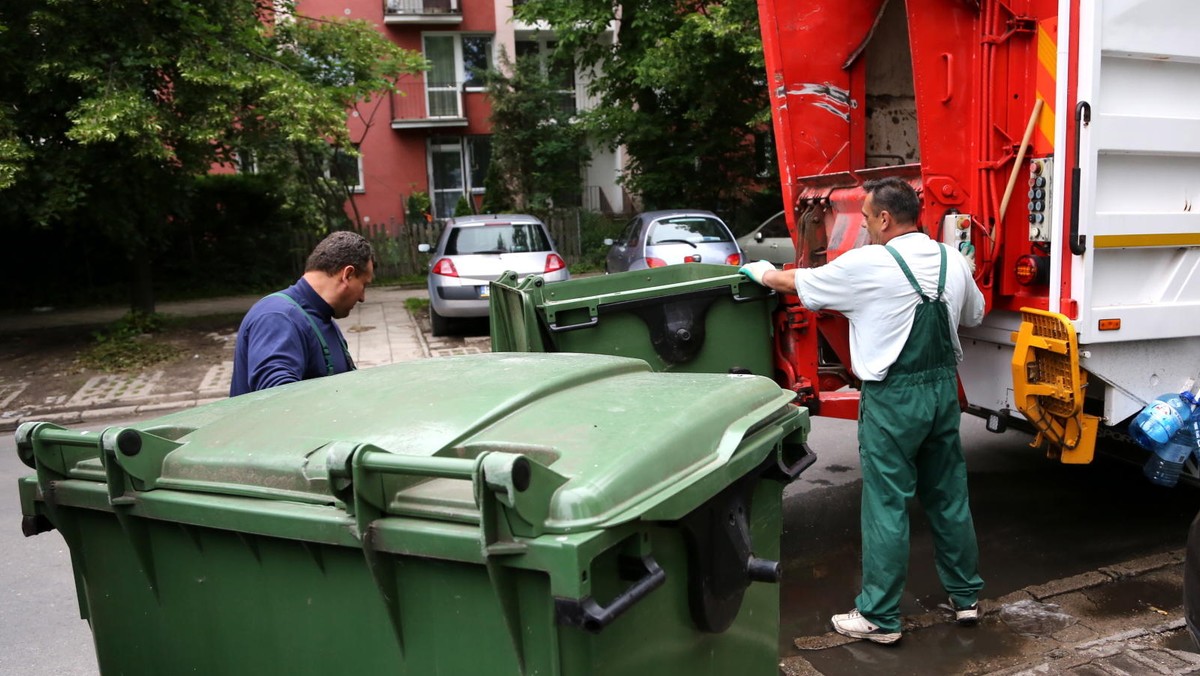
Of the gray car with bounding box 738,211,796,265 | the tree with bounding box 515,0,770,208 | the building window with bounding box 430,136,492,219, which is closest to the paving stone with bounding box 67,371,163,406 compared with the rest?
the gray car with bounding box 738,211,796,265

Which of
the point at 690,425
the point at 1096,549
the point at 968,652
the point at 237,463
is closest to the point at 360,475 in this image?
the point at 237,463

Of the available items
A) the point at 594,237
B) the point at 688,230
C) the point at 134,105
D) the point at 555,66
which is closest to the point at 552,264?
the point at 688,230

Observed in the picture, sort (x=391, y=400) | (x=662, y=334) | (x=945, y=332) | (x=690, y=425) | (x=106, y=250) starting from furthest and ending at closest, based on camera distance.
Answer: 1. (x=106, y=250)
2. (x=662, y=334)
3. (x=945, y=332)
4. (x=391, y=400)
5. (x=690, y=425)

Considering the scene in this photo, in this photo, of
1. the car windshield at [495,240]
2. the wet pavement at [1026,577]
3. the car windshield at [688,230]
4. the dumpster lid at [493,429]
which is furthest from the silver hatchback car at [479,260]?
the dumpster lid at [493,429]

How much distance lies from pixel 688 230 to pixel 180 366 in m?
6.73

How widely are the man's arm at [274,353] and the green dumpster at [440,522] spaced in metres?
0.39

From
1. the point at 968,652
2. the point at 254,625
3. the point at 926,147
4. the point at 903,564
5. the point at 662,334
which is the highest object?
the point at 926,147

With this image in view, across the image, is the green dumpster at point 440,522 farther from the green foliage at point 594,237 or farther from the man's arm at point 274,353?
the green foliage at point 594,237

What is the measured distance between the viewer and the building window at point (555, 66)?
65.8 ft

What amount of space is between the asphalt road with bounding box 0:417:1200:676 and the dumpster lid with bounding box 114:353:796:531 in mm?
1831

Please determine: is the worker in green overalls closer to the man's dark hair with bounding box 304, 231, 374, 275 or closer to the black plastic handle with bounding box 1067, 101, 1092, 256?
the black plastic handle with bounding box 1067, 101, 1092, 256

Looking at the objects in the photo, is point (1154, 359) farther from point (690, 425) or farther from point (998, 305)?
point (690, 425)

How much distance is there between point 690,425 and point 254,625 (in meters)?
1.09

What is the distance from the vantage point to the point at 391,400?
7.73ft
